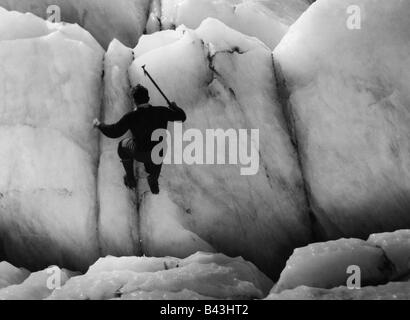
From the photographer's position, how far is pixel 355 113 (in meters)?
6.51

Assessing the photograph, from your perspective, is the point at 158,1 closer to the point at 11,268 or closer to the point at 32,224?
the point at 32,224

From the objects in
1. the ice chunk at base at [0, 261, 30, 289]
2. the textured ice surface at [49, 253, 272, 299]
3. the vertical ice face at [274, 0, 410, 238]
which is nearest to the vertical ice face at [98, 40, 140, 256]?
the textured ice surface at [49, 253, 272, 299]

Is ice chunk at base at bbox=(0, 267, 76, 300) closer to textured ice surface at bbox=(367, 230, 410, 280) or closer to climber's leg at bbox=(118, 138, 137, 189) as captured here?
climber's leg at bbox=(118, 138, 137, 189)

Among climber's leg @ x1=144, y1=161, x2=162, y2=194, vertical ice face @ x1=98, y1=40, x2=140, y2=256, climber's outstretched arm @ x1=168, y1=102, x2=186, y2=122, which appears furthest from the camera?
vertical ice face @ x1=98, y1=40, x2=140, y2=256

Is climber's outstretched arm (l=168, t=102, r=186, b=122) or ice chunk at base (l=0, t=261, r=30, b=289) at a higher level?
climber's outstretched arm (l=168, t=102, r=186, b=122)

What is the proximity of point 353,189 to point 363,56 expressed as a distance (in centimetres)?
227

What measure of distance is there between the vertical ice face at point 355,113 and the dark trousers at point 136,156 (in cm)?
263

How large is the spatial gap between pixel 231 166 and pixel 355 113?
226 cm

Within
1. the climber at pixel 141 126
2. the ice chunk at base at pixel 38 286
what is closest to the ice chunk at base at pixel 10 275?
the ice chunk at base at pixel 38 286

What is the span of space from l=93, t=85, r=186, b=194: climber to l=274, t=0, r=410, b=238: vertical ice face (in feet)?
8.18

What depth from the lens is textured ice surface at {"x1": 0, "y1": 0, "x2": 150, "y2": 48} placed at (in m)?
8.83

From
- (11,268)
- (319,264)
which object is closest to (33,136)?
(11,268)

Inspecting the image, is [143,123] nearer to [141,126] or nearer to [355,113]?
[141,126]
